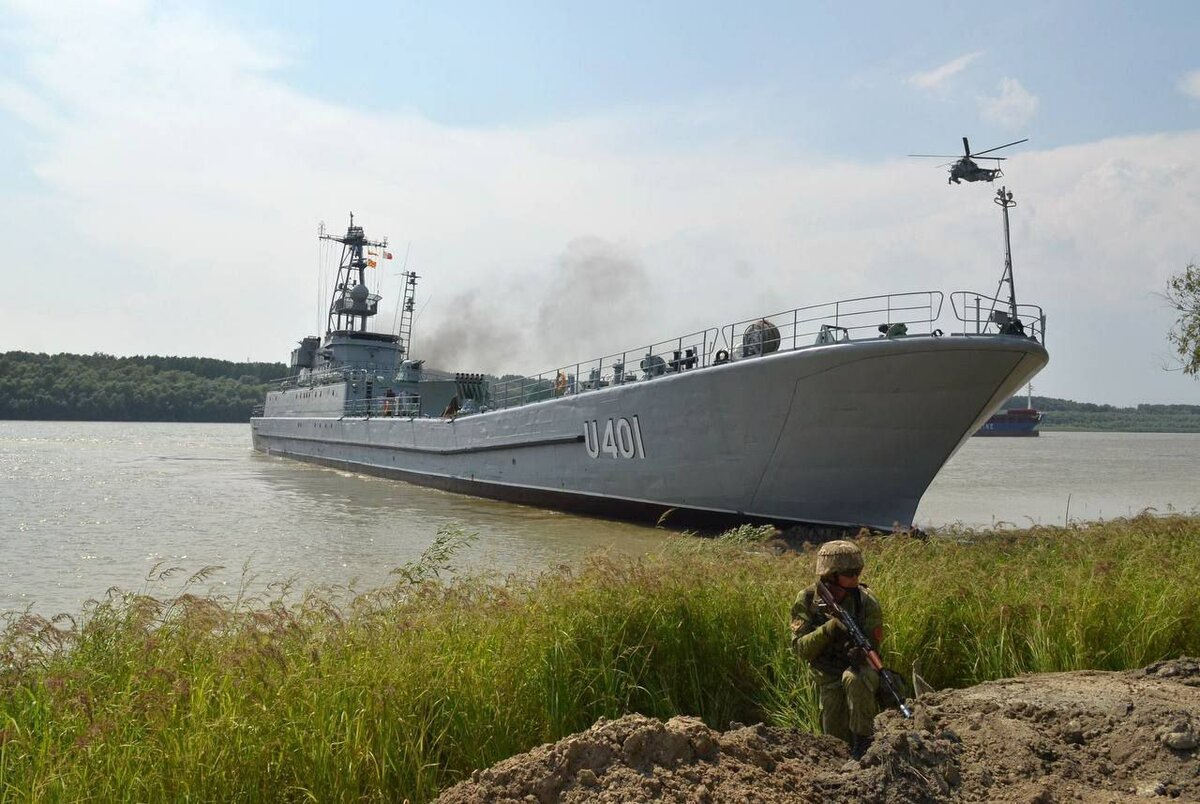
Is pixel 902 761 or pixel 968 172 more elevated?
pixel 968 172

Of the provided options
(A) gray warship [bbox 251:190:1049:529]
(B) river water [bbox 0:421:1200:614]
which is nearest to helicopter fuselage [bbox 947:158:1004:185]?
(A) gray warship [bbox 251:190:1049:529]

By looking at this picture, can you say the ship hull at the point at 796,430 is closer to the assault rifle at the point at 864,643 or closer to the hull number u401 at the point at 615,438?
the hull number u401 at the point at 615,438

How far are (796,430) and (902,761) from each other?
31.8 ft

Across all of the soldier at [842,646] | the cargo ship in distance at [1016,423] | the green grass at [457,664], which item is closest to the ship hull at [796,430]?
the green grass at [457,664]

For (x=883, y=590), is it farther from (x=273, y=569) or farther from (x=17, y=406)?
(x=17, y=406)

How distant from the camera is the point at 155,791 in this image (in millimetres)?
3082

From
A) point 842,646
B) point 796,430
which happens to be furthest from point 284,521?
point 842,646

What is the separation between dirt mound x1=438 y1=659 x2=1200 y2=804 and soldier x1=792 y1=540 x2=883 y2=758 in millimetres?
100

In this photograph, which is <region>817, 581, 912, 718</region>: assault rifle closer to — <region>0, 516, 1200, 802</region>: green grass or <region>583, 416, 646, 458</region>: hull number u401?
<region>0, 516, 1200, 802</region>: green grass

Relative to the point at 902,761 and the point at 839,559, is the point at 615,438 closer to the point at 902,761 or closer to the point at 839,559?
the point at 839,559

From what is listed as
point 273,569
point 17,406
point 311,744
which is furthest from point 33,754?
point 17,406

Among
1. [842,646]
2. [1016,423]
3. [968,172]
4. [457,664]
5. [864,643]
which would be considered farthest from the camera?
[1016,423]

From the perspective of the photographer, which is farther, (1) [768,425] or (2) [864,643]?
(1) [768,425]

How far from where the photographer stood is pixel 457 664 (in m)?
4.04
